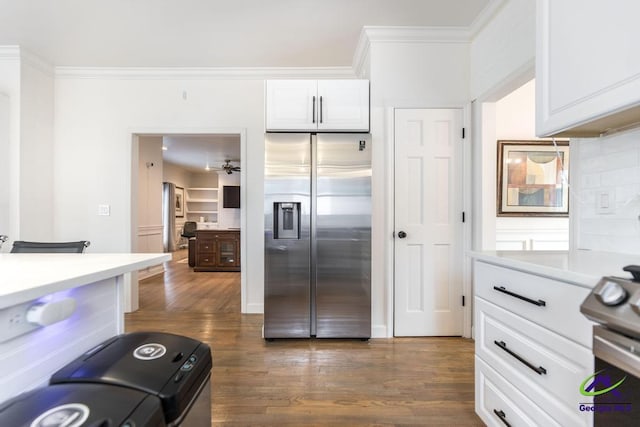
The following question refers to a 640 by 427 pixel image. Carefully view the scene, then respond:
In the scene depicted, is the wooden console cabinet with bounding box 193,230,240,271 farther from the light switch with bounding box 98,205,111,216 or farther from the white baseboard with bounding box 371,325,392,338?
the white baseboard with bounding box 371,325,392,338

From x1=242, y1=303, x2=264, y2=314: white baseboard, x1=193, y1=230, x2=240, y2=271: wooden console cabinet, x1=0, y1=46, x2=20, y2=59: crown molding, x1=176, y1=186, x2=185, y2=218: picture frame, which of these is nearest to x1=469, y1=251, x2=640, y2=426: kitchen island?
x1=242, y1=303, x2=264, y2=314: white baseboard

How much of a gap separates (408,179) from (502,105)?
1.58 metres

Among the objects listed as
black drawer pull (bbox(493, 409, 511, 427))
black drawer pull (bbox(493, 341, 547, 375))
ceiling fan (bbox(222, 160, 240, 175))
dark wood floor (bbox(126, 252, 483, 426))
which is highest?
ceiling fan (bbox(222, 160, 240, 175))

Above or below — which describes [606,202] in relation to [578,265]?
above

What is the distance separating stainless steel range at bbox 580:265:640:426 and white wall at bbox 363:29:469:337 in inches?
73.1

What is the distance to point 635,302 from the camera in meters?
0.70

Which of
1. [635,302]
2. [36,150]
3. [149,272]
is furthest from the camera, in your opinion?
[149,272]

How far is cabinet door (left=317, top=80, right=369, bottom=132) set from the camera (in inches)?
105

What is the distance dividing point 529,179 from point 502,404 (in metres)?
2.66

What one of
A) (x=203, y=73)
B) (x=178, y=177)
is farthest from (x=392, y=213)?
(x=178, y=177)

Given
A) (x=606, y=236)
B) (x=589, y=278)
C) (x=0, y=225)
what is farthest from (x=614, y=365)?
(x=0, y=225)

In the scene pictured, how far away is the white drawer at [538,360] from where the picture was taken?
94cm

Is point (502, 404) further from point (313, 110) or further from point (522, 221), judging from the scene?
point (522, 221)

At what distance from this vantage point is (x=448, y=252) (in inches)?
106
